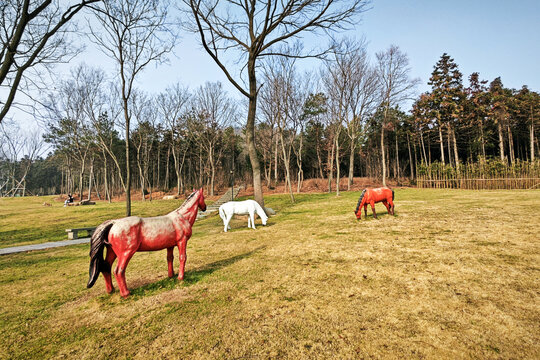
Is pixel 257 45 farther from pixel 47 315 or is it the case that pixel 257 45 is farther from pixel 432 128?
pixel 432 128

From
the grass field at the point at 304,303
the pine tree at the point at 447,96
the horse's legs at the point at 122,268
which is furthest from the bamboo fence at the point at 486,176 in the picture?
the horse's legs at the point at 122,268

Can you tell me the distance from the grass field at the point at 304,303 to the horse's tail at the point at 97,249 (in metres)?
0.48

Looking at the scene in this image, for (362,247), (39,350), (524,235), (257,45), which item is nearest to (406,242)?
(362,247)

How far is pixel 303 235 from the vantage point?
7.24m

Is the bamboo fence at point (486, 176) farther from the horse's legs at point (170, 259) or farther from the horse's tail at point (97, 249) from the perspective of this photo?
the horse's tail at point (97, 249)

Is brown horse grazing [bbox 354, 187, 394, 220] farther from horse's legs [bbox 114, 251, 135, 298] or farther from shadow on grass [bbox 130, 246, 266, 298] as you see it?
horse's legs [bbox 114, 251, 135, 298]

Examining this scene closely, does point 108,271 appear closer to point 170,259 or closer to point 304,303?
point 170,259

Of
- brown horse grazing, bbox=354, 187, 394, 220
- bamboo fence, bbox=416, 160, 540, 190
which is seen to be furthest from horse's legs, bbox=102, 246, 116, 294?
bamboo fence, bbox=416, 160, 540, 190

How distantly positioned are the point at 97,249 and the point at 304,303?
3232mm

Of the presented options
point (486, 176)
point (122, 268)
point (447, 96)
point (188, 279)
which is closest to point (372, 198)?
point (188, 279)

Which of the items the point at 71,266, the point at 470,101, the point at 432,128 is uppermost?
the point at 470,101

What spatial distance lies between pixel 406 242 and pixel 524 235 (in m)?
2.62

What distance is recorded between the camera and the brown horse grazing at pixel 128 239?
3.50 metres

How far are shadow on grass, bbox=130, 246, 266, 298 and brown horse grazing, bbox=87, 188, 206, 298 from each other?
0.18 m
